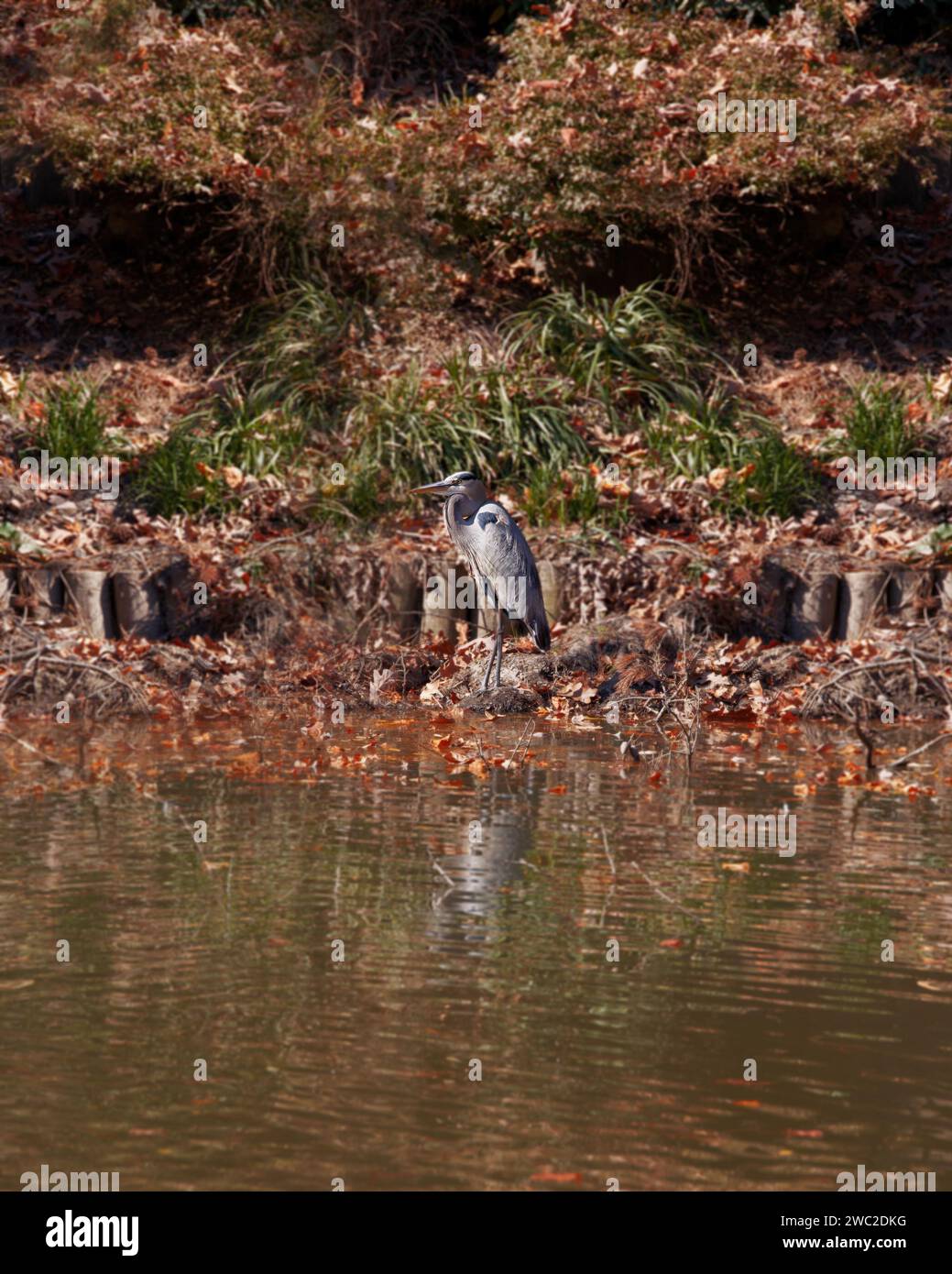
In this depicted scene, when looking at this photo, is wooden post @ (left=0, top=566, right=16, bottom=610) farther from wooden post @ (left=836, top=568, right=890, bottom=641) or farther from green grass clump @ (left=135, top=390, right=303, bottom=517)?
wooden post @ (left=836, top=568, right=890, bottom=641)

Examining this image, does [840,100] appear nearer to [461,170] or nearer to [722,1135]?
[461,170]

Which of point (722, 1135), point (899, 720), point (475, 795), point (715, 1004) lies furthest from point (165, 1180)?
point (899, 720)

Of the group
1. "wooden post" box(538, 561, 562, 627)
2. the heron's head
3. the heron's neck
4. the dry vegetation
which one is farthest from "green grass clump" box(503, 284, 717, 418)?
the heron's neck

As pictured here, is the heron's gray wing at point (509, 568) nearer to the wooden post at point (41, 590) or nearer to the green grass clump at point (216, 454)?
the green grass clump at point (216, 454)

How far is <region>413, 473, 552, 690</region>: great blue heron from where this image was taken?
11453 millimetres

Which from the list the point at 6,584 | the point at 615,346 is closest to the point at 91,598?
the point at 6,584

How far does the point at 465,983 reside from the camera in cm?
573

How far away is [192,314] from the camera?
16.4m

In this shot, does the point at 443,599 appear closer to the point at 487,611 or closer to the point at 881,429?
the point at 487,611

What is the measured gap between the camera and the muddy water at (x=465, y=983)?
14.7ft

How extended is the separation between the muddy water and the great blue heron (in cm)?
230

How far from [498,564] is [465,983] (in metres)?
5.97

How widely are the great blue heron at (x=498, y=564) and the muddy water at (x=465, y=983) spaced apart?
2.30 meters

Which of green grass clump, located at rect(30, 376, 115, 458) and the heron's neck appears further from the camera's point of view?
green grass clump, located at rect(30, 376, 115, 458)
